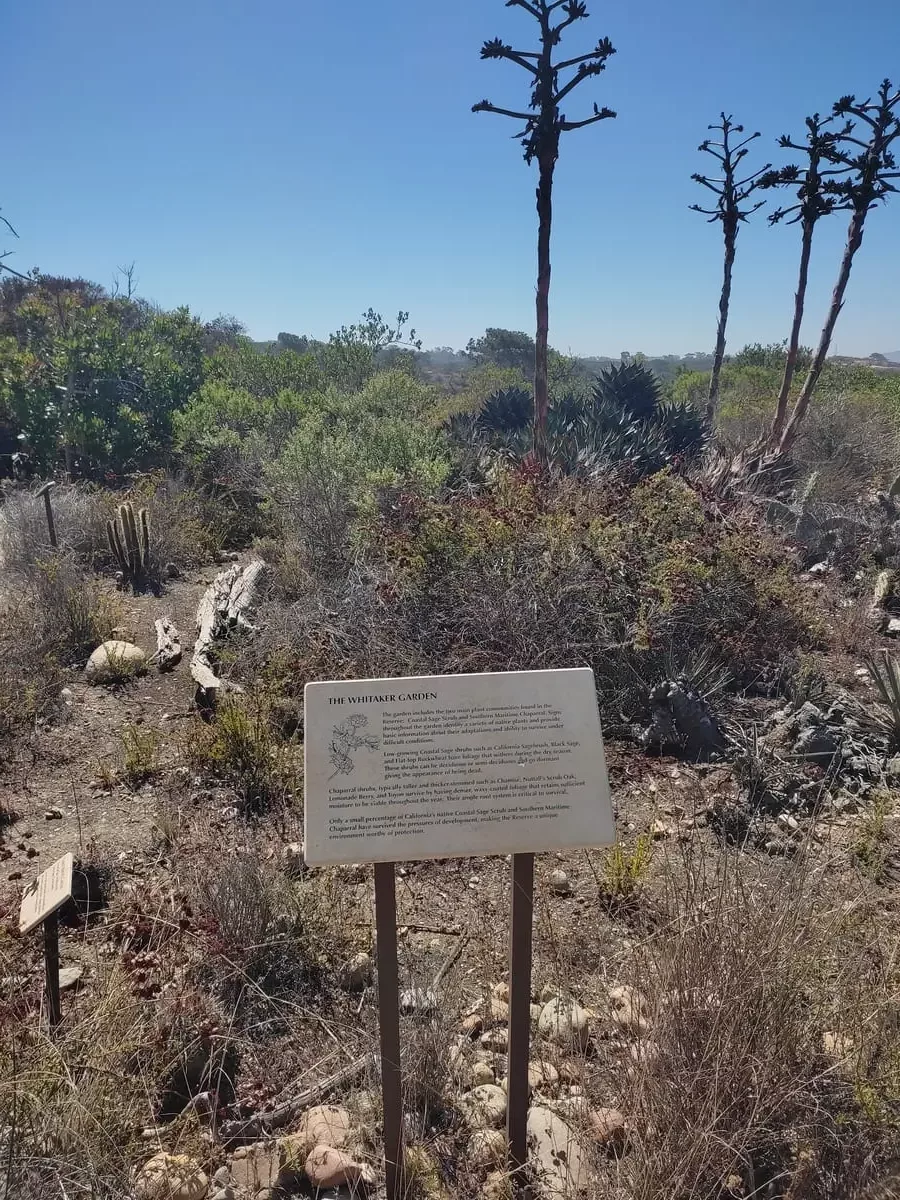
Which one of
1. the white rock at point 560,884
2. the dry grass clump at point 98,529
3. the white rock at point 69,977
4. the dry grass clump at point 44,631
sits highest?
the dry grass clump at point 98,529

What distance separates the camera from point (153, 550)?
795 centimetres

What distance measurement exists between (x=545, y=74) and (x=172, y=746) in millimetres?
7573

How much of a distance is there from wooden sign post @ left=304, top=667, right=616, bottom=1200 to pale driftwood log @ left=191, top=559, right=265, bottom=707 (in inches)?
130

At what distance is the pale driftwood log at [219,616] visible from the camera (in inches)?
204

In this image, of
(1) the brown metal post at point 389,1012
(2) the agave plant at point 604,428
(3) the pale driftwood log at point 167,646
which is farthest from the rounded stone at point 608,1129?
(2) the agave plant at point 604,428

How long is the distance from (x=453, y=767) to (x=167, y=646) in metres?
4.48

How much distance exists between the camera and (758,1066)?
204cm

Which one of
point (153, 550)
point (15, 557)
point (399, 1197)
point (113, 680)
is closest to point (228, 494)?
point (153, 550)

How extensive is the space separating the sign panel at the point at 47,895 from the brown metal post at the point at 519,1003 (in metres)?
1.39

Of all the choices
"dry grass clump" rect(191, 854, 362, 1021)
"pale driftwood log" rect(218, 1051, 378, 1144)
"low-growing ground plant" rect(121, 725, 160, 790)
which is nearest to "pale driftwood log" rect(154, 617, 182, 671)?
"low-growing ground plant" rect(121, 725, 160, 790)

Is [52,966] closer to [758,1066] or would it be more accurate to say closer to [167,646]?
[758,1066]

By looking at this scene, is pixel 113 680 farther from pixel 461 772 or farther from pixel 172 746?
pixel 461 772

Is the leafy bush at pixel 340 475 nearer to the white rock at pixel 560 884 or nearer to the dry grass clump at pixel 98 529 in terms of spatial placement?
the dry grass clump at pixel 98 529

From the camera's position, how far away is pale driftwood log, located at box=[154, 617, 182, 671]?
229 inches
